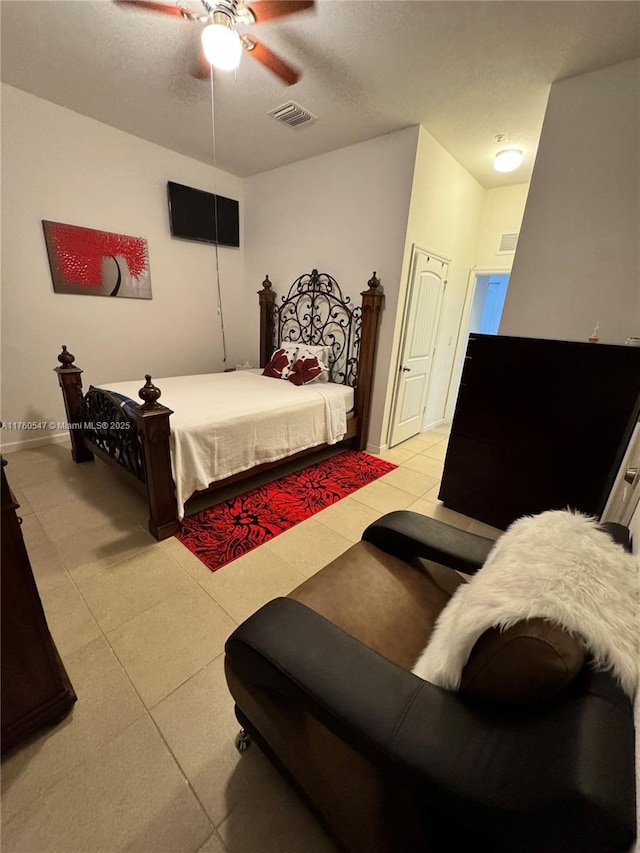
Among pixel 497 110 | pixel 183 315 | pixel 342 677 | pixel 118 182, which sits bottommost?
pixel 342 677

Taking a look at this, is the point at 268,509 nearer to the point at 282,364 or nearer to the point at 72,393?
the point at 282,364

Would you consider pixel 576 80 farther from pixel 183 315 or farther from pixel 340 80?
pixel 183 315

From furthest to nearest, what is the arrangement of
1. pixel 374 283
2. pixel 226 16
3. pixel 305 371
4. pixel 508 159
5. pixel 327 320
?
pixel 327 320
pixel 305 371
pixel 374 283
pixel 508 159
pixel 226 16

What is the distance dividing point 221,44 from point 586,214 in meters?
2.33

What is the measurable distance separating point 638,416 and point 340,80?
112 inches

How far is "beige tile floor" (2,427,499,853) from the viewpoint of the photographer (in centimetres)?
97

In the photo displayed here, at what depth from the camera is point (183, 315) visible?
4.03m

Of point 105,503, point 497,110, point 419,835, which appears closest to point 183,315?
point 105,503

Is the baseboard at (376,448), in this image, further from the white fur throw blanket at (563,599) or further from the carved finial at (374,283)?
the white fur throw blanket at (563,599)

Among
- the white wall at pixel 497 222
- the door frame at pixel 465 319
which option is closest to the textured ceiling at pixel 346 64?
the white wall at pixel 497 222

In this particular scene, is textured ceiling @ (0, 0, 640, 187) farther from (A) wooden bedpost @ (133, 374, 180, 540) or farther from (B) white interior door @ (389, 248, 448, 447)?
(A) wooden bedpost @ (133, 374, 180, 540)

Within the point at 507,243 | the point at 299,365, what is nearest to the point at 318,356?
the point at 299,365

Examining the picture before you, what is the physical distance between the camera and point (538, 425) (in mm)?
2143

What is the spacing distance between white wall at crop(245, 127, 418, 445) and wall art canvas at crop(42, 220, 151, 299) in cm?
142
